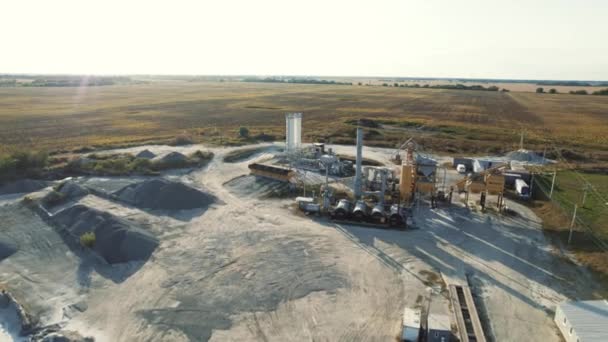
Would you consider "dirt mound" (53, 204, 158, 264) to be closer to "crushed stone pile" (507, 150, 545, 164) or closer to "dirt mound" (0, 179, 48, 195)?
"dirt mound" (0, 179, 48, 195)

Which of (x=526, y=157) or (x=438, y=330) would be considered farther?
(x=526, y=157)

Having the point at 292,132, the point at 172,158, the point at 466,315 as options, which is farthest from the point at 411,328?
the point at 172,158

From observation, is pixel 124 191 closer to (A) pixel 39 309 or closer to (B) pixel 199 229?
(B) pixel 199 229

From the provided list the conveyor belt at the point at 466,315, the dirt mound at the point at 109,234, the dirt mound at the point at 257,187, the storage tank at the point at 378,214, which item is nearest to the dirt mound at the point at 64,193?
the dirt mound at the point at 109,234

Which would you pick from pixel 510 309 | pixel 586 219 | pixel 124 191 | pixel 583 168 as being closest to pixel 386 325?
pixel 510 309

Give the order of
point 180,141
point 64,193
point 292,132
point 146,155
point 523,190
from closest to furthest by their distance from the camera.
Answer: point 64,193 → point 523,190 → point 292,132 → point 146,155 → point 180,141

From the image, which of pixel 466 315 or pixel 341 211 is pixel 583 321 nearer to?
pixel 466 315
